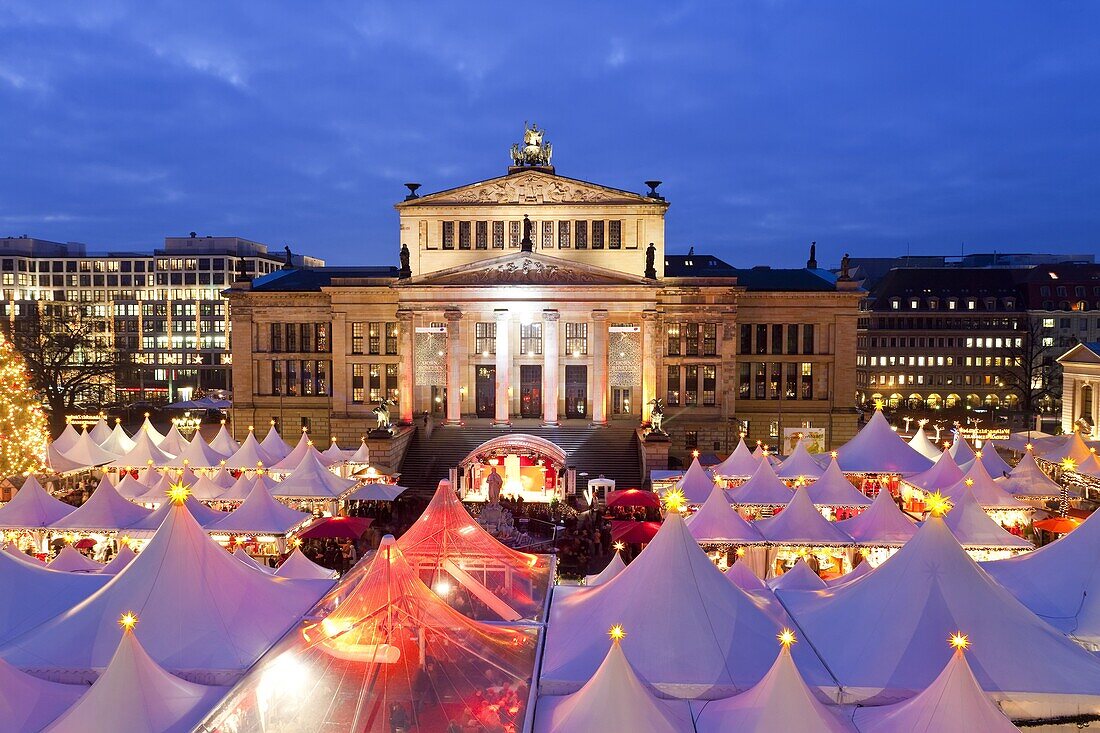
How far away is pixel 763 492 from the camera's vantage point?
3102 cm

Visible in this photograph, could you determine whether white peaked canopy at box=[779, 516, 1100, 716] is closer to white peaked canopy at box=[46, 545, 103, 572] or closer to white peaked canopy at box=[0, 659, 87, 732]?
white peaked canopy at box=[0, 659, 87, 732]

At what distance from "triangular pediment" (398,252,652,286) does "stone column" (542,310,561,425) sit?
2275 millimetres

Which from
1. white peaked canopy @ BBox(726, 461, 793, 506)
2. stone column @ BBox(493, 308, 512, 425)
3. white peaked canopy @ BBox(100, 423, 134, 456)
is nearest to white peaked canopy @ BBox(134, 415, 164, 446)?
white peaked canopy @ BBox(100, 423, 134, 456)

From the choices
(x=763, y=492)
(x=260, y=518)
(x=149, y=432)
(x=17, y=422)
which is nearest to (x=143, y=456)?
(x=149, y=432)

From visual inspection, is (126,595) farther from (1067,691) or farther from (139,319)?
(139,319)

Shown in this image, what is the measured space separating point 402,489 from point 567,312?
18.9 meters

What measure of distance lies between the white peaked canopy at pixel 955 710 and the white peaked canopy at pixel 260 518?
2025 cm

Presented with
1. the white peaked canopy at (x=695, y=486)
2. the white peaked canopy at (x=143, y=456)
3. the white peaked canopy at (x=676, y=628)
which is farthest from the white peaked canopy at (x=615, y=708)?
the white peaked canopy at (x=143, y=456)

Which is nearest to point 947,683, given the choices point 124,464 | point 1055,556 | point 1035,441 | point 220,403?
point 1055,556

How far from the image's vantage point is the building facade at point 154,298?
361ft

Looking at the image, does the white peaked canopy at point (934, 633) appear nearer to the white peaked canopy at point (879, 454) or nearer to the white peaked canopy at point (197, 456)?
the white peaked canopy at point (879, 454)

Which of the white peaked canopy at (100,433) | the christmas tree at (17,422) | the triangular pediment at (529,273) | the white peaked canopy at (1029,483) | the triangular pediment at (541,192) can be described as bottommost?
the white peaked canopy at (1029,483)

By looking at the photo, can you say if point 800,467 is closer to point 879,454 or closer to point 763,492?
point 879,454

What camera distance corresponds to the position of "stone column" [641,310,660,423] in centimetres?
Answer: 5009
